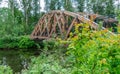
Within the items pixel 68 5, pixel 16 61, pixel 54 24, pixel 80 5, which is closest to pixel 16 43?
pixel 54 24

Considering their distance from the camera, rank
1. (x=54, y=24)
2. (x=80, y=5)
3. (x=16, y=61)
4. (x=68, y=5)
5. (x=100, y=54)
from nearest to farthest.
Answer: (x=100, y=54)
(x=16, y=61)
(x=54, y=24)
(x=68, y=5)
(x=80, y=5)

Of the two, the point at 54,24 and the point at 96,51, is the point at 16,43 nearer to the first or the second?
the point at 54,24

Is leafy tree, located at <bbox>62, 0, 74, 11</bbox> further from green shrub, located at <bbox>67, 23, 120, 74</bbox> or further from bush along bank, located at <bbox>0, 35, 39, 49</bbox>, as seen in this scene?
green shrub, located at <bbox>67, 23, 120, 74</bbox>

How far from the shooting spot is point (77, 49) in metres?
4.37

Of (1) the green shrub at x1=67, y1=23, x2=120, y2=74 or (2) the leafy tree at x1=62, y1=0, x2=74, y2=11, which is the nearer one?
(1) the green shrub at x1=67, y1=23, x2=120, y2=74

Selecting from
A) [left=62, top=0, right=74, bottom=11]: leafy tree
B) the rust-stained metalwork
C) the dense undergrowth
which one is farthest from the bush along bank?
the dense undergrowth

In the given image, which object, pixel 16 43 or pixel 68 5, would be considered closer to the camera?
pixel 16 43

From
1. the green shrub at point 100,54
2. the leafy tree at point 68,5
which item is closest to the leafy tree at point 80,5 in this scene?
the leafy tree at point 68,5

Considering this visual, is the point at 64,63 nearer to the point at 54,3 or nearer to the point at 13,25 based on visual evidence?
the point at 13,25

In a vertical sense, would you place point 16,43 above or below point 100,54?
below

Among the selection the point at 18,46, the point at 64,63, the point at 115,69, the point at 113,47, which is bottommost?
the point at 18,46

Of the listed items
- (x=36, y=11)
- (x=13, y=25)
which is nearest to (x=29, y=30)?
(x=13, y=25)

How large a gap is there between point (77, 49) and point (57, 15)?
21.5 m

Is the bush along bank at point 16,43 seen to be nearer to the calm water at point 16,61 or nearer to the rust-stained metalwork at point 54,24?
the rust-stained metalwork at point 54,24
